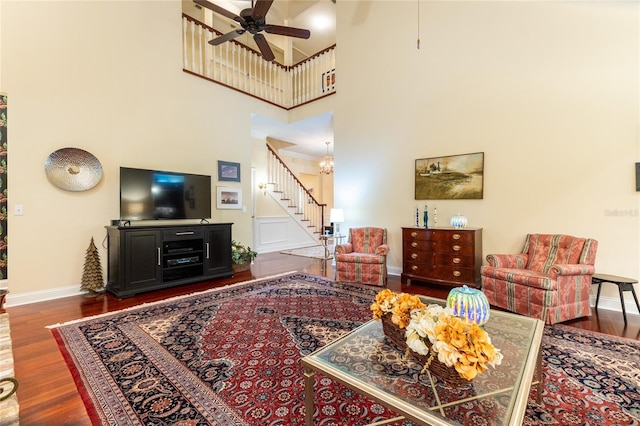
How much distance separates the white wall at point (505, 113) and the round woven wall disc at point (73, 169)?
12.9ft

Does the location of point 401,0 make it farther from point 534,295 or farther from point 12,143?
point 12,143

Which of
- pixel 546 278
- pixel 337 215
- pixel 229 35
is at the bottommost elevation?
pixel 546 278

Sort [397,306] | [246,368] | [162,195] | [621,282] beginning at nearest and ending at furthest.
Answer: [397,306], [246,368], [621,282], [162,195]

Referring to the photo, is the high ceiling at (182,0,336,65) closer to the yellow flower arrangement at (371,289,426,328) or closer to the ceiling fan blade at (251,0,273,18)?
the ceiling fan blade at (251,0,273,18)

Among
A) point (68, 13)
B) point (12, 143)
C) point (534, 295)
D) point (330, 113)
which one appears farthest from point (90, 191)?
point (534, 295)

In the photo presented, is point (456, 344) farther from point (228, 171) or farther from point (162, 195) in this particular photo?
point (228, 171)

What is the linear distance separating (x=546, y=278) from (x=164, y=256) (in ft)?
15.1

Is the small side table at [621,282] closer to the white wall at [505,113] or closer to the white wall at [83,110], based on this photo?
the white wall at [505,113]

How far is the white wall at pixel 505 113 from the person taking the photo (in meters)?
3.03

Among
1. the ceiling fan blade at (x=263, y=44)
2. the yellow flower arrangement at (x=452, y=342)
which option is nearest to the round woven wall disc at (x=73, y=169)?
the ceiling fan blade at (x=263, y=44)

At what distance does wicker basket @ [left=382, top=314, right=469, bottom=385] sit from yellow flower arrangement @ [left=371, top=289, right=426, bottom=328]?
0.04m

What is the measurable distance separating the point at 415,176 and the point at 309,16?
5151mm

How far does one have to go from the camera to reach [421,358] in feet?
4.22

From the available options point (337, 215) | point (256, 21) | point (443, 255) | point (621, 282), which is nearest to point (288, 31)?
point (256, 21)
